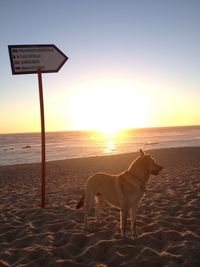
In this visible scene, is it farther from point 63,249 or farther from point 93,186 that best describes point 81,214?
point 63,249

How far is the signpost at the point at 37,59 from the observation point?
7098 mm

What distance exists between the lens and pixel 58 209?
27.1 ft

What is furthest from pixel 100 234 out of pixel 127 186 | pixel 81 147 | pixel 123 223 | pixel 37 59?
pixel 81 147

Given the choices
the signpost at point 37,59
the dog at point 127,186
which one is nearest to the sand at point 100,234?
the dog at point 127,186

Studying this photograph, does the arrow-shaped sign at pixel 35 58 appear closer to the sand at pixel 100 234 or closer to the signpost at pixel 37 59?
the signpost at pixel 37 59

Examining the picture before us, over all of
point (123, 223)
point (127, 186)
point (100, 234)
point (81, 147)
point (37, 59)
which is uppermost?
point (37, 59)

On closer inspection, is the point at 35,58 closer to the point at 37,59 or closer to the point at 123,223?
the point at 37,59

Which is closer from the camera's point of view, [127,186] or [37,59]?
[127,186]

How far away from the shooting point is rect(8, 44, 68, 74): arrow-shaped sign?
7.09 meters

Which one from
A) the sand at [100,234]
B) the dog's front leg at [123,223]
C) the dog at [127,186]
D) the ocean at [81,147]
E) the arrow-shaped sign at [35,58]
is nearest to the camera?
the sand at [100,234]

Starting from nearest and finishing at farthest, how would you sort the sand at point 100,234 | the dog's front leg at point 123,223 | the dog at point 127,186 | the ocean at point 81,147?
1. the sand at point 100,234
2. the dog's front leg at point 123,223
3. the dog at point 127,186
4. the ocean at point 81,147

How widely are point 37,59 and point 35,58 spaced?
0.19ft

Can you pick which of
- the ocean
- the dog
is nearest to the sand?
the dog

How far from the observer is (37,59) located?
740cm
